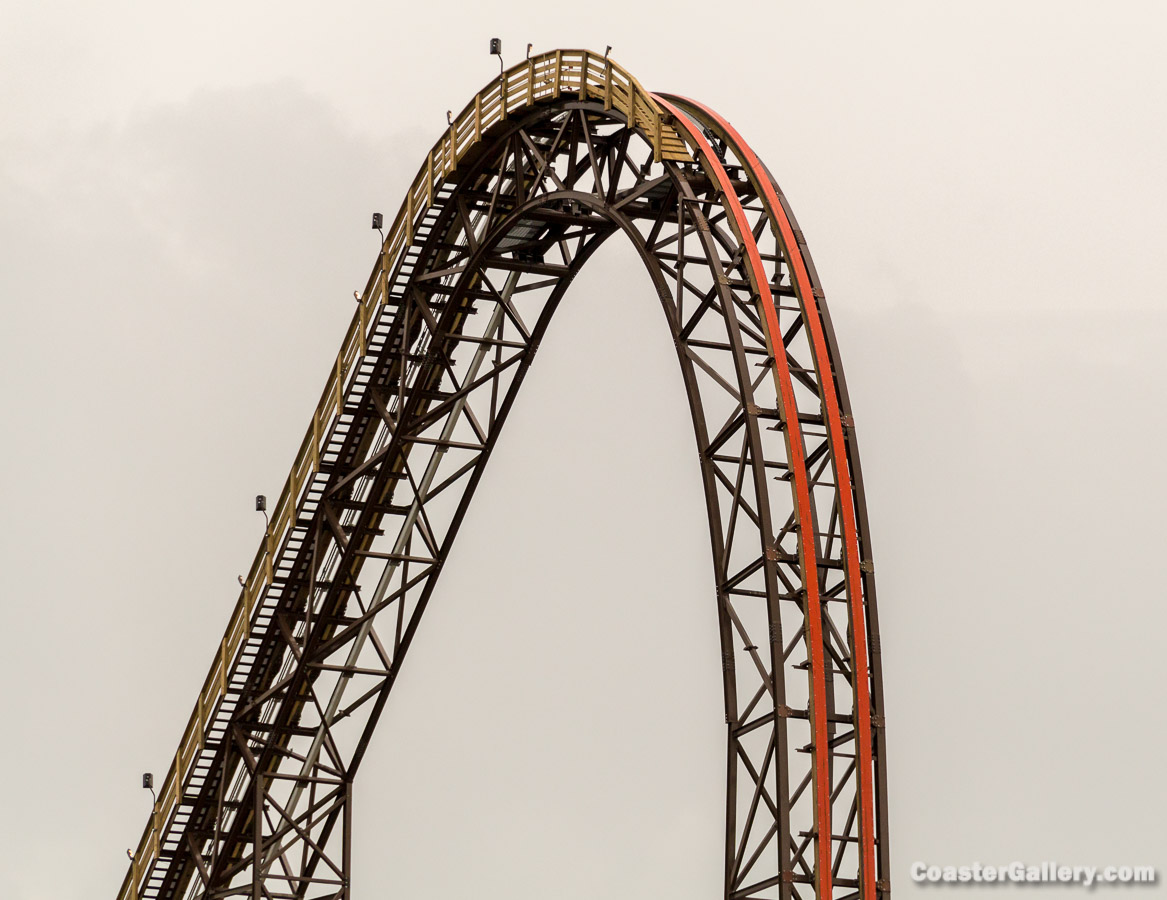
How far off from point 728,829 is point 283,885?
74.7ft

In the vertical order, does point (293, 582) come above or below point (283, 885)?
above

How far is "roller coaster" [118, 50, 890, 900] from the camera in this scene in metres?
23.0

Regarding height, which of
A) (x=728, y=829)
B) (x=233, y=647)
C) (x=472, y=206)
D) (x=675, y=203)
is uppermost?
(x=472, y=206)

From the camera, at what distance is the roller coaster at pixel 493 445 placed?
2300 centimetres

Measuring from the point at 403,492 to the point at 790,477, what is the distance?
2482 cm

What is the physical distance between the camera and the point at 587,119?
94.2 ft

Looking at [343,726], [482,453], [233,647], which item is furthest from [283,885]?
[482,453]

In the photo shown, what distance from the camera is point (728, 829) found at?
2383 centimetres

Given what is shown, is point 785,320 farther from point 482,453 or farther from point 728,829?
point 728,829

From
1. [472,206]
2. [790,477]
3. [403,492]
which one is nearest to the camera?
[790,477]

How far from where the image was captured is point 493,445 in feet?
114

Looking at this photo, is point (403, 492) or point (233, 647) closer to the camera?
point (233, 647)

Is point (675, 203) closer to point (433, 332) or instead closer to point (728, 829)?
point (433, 332)

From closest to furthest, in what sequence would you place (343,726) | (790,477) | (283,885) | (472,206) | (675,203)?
1. (790,477)
2. (675,203)
3. (472,206)
4. (283,885)
5. (343,726)
